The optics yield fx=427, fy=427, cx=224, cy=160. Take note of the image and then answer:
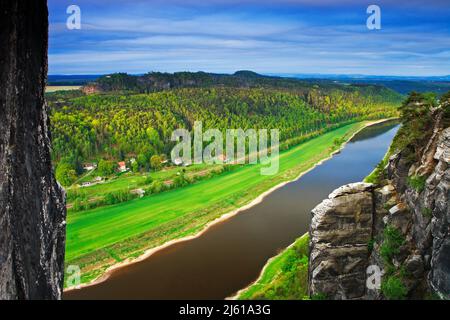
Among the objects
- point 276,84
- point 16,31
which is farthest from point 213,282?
point 276,84

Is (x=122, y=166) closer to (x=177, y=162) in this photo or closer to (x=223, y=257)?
(x=177, y=162)

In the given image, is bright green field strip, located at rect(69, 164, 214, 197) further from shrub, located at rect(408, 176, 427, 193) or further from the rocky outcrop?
shrub, located at rect(408, 176, 427, 193)

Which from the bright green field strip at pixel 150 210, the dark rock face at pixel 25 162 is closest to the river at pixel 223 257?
the bright green field strip at pixel 150 210

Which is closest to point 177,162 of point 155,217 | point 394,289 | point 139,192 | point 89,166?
point 89,166

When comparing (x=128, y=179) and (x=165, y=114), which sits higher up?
(x=165, y=114)

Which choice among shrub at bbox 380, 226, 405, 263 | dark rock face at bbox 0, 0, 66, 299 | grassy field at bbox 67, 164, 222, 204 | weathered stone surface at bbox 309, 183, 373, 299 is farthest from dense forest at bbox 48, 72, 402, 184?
dark rock face at bbox 0, 0, 66, 299
